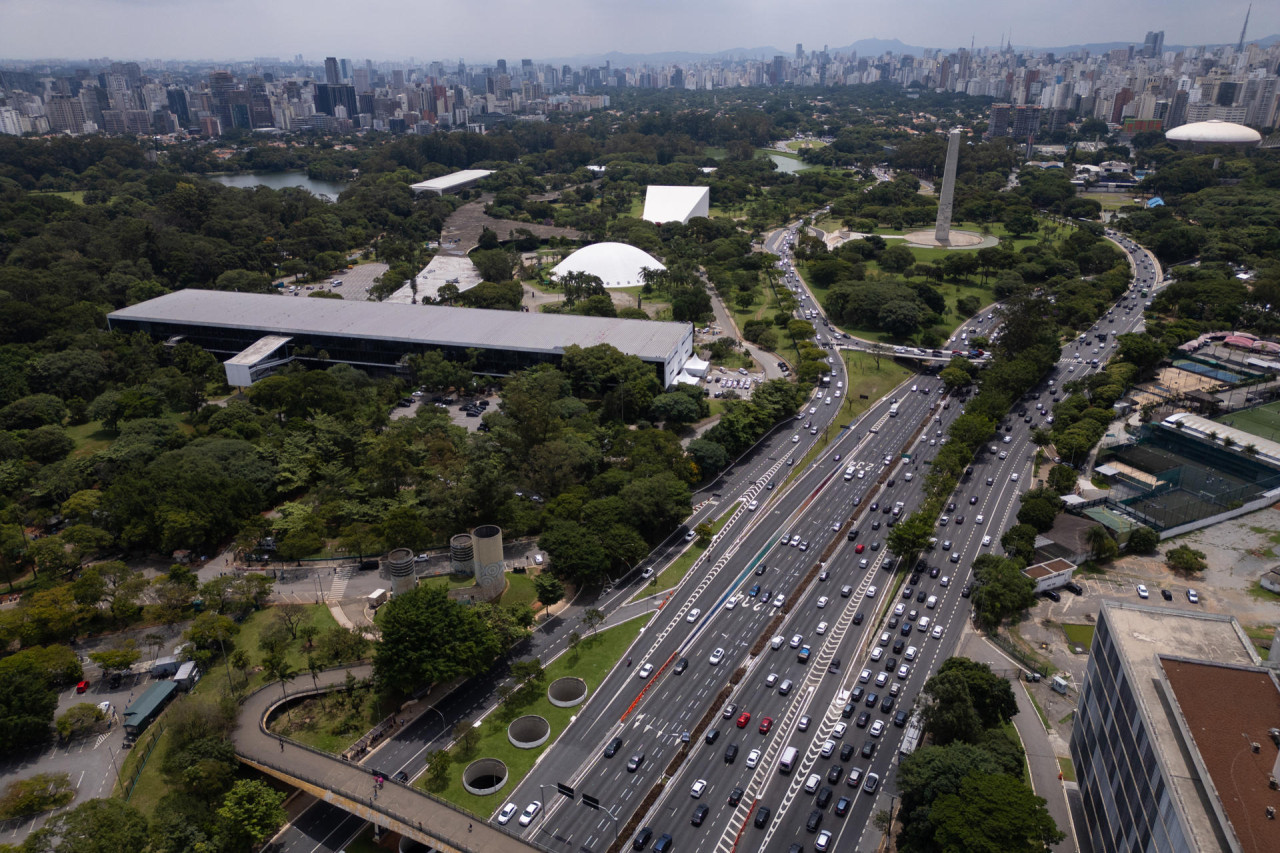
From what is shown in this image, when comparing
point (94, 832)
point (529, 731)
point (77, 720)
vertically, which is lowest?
point (529, 731)

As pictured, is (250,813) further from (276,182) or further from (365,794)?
(276,182)

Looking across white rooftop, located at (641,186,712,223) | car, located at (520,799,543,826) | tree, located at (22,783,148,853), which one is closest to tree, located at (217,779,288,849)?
tree, located at (22,783,148,853)

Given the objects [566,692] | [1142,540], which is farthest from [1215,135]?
[566,692]

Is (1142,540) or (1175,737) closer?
(1175,737)

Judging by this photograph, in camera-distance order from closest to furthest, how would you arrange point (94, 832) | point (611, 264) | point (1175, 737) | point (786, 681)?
1. point (1175, 737)
2. point (94, 832)
3. point (786, 681)
4. point (611, 264)

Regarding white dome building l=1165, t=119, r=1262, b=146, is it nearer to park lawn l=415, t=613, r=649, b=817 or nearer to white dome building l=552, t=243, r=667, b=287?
white dome building l=552, t=243, r=667, b=287

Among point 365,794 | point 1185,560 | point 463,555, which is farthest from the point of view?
point 1185,560

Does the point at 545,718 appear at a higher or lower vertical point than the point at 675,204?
lower

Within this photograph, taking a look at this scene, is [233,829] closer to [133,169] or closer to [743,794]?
[743,794]
